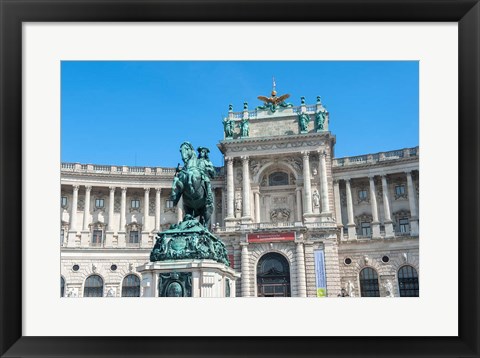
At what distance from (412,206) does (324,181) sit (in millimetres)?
7028

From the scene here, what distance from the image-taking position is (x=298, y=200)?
141 ft

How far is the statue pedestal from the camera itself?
42.8ft

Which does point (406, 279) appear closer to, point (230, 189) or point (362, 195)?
point (362, 195)

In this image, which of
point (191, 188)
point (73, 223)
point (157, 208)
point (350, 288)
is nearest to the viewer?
point (191, 188)

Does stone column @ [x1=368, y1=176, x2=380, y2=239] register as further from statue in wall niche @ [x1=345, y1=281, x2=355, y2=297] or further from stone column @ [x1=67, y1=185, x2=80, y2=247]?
stone column @ [x1=67, y1=185, x2=80, y2=247]

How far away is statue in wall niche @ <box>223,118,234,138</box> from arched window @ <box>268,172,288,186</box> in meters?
4.94

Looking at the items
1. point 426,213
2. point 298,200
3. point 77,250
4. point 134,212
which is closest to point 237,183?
point 298,200

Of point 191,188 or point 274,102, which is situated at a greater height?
point 274,102

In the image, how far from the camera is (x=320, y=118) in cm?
4356

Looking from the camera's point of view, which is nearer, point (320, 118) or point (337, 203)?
point (320, 118)

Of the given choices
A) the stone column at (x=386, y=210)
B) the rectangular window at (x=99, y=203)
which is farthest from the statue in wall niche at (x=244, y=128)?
the rectangular window at (x=99, y=203)

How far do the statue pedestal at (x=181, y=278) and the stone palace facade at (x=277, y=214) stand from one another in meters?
26.9

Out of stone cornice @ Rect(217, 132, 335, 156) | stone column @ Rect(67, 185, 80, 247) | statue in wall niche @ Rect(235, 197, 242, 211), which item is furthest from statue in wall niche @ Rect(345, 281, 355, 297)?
stone column @ Rect(67, 185, 80, 247)
